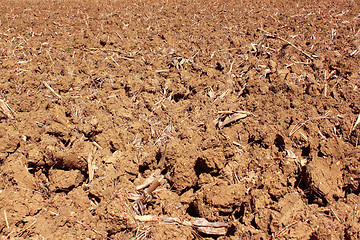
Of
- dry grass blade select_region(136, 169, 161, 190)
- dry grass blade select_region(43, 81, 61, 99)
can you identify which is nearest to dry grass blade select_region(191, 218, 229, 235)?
dry grass blade select_region(136, 169, 161, 190)

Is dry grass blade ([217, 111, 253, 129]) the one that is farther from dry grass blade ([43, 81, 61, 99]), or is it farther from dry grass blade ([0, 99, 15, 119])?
dry grass blade ([0, 99, 15, 119])

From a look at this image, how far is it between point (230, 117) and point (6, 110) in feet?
7.87

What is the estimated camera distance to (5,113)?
2.61 m

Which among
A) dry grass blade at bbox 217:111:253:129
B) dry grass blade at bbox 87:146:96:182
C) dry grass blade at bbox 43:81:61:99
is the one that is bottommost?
dry grass blade at bbox 87:146:96:182

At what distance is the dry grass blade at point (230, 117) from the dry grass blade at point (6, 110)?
2209 mm

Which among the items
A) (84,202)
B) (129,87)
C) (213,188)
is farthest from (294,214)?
(129,87)

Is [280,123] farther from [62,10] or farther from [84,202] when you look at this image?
[62,10]

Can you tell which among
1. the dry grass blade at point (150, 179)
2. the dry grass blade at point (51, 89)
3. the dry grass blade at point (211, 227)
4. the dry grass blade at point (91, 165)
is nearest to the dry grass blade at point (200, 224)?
the dry grass blade at point (211, 227)

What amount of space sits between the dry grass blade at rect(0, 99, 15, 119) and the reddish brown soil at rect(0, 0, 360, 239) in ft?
0.15

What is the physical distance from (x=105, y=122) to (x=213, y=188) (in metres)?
1.30

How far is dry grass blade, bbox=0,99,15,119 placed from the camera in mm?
2613

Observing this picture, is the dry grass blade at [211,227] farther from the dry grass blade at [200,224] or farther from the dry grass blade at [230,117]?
the dry grass blade at [230,117]

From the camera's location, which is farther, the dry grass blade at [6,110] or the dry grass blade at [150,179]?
the dry grass blade at [6,110]

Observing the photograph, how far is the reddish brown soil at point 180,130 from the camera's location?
6.61 ft
